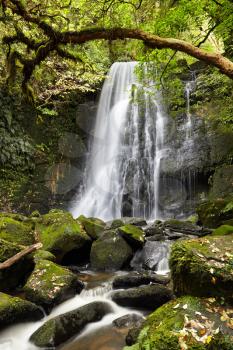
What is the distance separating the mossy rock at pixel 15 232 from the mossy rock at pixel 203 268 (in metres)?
4.84

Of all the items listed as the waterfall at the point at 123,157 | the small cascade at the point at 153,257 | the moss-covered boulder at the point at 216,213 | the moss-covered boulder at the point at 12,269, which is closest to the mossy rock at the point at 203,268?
the moss-covered boulder at the point at 12,269

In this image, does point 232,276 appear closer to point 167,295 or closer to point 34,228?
point 167,295

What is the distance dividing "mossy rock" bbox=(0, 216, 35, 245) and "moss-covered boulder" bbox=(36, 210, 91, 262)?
396mm

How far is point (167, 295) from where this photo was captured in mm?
5496

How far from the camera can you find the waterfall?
45.6 ft

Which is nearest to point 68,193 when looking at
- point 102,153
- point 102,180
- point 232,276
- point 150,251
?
point 102,180

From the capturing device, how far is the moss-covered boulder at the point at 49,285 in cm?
571

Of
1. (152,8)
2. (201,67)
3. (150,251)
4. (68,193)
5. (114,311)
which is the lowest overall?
(114,311)

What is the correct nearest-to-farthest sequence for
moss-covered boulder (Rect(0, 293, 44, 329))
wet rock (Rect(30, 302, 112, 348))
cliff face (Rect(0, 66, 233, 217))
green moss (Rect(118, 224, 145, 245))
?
wet rock (Rect(30, 302, 112, 348))
moss-covered boulder (Rect(0, 293, 44, 329))
green moss (Rect(118, 224, 145, 245))
cliff face (Rect(0, 66, 233, 217))

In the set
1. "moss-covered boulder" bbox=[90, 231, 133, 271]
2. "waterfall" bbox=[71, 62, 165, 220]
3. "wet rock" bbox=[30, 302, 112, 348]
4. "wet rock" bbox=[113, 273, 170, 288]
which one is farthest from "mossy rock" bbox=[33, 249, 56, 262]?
"waterfall" bbox=[71, 62, 165, 220]

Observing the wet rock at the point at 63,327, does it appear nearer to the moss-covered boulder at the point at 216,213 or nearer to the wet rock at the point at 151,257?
the wet rock at the point at 151,257

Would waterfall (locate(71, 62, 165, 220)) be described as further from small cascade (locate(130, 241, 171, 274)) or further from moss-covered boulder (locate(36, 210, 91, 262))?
moss-covered boulder (locate(36, 210, 91, 262))

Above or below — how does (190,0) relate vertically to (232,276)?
above

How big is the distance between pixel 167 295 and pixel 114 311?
0.96m
